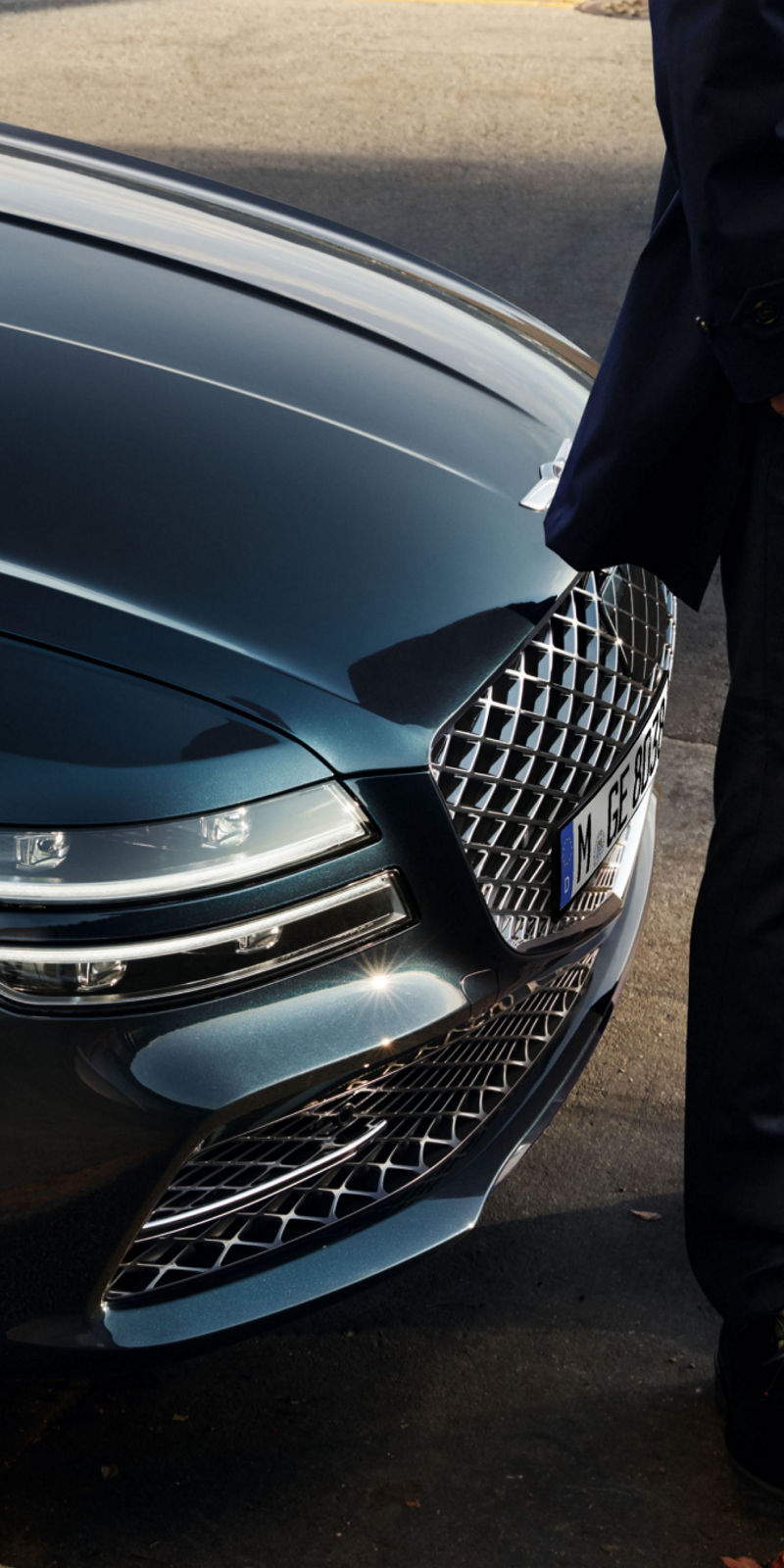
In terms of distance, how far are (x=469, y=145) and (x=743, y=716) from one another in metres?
6.08

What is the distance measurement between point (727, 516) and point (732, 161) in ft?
1.25

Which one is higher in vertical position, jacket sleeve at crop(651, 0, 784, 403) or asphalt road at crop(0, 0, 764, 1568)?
jacket sleeve at crop(651, 0, 784, 403)

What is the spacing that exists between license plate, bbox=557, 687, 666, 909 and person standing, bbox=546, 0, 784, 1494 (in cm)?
15

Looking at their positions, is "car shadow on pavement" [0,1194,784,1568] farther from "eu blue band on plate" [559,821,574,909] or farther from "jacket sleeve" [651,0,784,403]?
"jacket sleeve" [651,0,784,403]

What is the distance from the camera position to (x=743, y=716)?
1.72 meters

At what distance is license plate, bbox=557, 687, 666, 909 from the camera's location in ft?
6.05

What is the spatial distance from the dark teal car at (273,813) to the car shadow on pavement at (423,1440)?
188 mm

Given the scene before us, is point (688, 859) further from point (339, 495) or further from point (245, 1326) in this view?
point (245, 1326)

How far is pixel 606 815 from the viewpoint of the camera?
1.93m

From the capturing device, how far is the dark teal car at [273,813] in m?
1.54

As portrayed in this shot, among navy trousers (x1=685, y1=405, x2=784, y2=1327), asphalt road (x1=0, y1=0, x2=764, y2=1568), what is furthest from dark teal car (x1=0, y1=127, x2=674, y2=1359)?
asphalt road (x1=0, y1=0, x2=764, y2=1568)

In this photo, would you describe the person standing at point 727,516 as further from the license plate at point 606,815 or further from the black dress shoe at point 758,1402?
the license plate at point 606,815

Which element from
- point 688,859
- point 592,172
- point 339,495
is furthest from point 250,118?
point 339,495

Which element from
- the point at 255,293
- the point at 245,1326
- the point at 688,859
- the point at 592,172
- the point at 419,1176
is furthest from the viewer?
the point at 592,172
